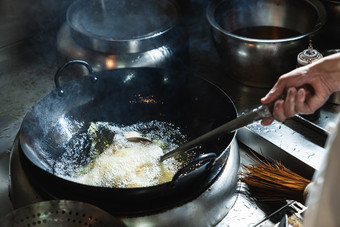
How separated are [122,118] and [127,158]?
16.0 inches

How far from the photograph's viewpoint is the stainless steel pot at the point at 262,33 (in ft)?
7.22

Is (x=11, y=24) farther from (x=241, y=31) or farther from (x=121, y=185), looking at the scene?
(x=121, y=185)

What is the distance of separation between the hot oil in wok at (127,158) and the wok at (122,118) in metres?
0.05

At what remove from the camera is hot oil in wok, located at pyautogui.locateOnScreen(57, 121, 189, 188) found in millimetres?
1682

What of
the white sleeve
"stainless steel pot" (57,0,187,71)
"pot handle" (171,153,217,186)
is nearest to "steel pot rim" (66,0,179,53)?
"stainless steel pot" (57,0,187,71)

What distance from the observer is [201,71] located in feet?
8.80

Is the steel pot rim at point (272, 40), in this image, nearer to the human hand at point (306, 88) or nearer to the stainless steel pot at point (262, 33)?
the stainless steel pot at point (262, 33)

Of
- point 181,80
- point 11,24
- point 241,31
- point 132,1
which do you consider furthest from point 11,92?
point 241,31

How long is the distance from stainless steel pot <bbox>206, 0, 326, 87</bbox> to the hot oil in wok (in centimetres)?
63

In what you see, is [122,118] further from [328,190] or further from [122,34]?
[328,190]

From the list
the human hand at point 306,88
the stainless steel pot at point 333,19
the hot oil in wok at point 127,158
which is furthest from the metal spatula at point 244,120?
the stainless steel pot at point 333,19

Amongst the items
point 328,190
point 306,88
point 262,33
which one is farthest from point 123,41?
point 328,190

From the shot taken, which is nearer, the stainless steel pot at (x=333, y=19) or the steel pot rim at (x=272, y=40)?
the steel pot rim at (x=272, y=40)

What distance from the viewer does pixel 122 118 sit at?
7.02 ft
